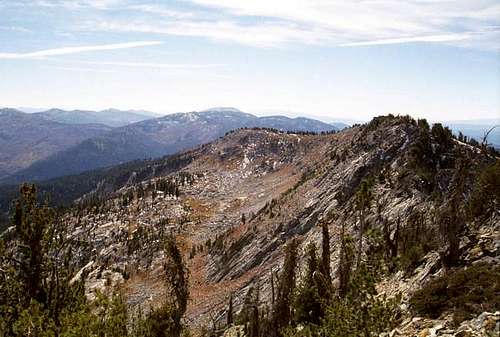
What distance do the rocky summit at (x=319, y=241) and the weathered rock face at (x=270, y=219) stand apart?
0.22 metres

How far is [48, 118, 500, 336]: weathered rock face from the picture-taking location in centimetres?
3148

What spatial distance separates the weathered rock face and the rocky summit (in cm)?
22

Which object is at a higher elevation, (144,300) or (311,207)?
(311,207)

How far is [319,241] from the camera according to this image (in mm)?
49938

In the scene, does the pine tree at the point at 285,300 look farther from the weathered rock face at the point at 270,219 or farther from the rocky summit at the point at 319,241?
the weathered rock face at the point at 270,219

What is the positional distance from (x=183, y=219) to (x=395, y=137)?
2034 inches

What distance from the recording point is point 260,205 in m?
89.6

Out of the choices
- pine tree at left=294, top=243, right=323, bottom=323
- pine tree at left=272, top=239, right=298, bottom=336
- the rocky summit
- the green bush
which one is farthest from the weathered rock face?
pine tree at left=272, top=239, right=298, bottom=336

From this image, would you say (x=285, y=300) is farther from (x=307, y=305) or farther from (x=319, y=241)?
(x=319, y=241)

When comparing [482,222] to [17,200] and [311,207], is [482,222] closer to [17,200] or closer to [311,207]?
[17,200]

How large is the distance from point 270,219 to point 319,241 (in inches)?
740

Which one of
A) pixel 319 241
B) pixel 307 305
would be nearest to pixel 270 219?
pixel 319 241

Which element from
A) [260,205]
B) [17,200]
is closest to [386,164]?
[260,205]

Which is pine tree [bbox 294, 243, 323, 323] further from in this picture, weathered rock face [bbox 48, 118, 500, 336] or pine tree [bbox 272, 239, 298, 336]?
weathered rock face [bbox 48, 118, 500, 336]
